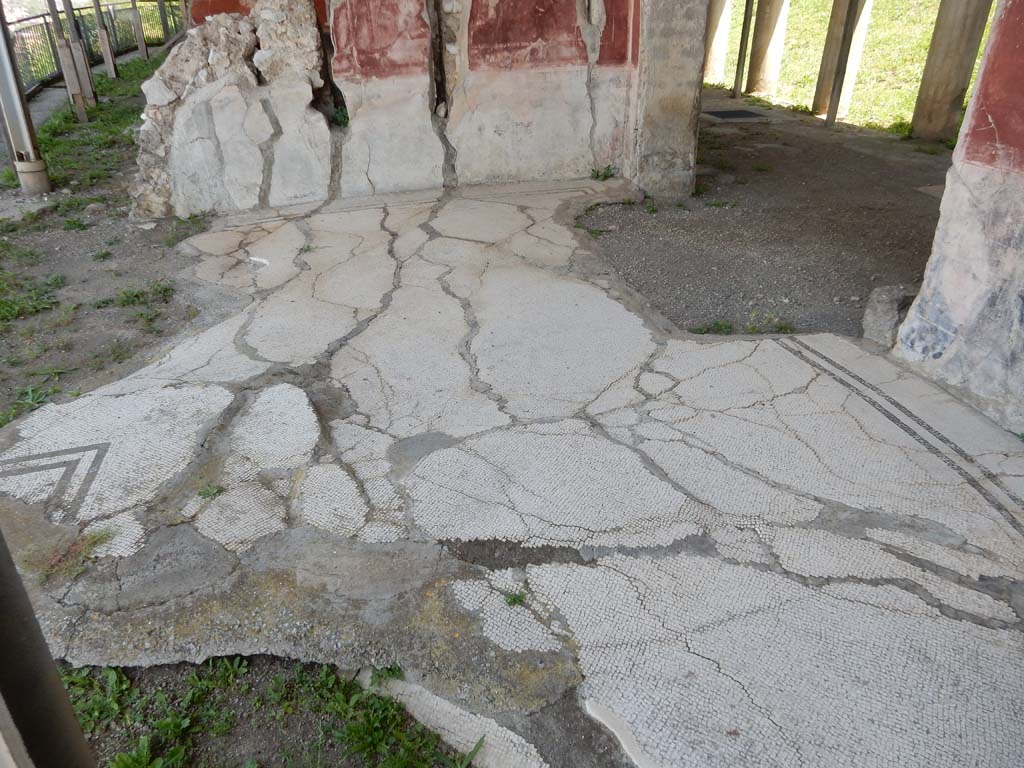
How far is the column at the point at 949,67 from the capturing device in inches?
217

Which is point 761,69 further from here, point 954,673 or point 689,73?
point 954,673

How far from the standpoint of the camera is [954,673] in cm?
129

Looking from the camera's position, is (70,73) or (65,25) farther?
(65,25)

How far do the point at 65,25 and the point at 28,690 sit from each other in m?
14.6

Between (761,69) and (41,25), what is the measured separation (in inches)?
370

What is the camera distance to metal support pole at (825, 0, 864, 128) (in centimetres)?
637

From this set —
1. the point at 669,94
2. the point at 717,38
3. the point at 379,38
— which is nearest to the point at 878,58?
the point at 717,38

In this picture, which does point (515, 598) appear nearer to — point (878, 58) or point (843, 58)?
point (843, 58)

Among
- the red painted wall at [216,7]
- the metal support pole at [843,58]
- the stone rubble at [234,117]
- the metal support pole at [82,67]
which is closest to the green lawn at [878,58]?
the metal support pole at [843,58]

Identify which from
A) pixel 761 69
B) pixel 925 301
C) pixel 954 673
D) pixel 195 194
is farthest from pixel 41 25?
pixel 954 673

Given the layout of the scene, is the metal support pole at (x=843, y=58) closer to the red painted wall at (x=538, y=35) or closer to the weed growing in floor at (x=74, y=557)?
the red painted wall at (x=538, y=35)

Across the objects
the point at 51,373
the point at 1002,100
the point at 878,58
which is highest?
the point at 1002,100

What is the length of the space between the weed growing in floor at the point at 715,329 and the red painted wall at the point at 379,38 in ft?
8.00

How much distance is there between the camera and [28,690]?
0.68 meters
